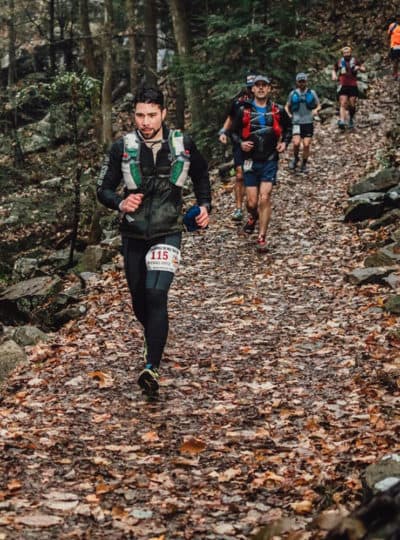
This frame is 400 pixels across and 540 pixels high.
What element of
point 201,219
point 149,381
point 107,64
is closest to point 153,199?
point 201,219

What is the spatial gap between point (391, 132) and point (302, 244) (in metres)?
7.52

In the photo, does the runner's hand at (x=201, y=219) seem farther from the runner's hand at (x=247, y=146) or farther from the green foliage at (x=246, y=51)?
the green foliage at (x=246, y=51)

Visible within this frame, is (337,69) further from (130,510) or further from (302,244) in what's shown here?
(130,510)

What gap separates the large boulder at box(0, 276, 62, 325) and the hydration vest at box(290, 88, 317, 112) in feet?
22.7

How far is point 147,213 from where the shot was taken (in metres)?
5.80

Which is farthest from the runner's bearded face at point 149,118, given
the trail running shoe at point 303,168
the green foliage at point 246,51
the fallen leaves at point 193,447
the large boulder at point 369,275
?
the green foliage at point 246,51

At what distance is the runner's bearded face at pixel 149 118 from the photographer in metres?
5.63

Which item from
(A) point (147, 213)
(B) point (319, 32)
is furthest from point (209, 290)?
(B) point (319, 32)

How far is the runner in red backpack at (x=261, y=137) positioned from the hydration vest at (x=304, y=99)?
4411mm

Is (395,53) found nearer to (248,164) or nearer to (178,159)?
(248,164)

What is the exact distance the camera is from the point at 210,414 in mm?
5715

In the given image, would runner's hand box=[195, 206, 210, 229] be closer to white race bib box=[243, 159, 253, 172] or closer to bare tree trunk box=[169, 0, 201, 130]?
white race bib box=[243, 159, 253, 172]

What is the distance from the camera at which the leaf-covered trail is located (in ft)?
13.3

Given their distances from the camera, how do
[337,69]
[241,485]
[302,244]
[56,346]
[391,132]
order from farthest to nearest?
[337,69], [391,132], [302,244], [56,346], [241,485]
